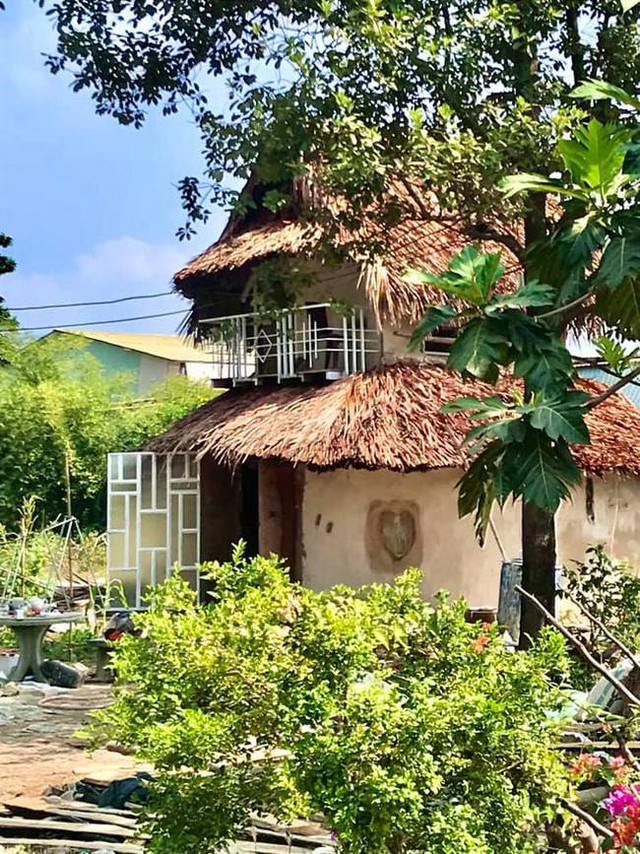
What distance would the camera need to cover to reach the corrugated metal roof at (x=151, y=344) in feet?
74.4

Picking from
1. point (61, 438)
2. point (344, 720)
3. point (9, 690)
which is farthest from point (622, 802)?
point (61, 438)

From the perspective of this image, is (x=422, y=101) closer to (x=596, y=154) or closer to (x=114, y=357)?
(x=596, y=154)

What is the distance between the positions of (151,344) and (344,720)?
76.1 ft

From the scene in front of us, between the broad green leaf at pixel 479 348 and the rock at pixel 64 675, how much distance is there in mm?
6511

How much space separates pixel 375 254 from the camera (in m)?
7.21

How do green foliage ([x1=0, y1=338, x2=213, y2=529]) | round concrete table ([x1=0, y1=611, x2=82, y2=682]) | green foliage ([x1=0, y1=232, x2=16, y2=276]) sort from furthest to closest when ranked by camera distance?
green foliage ([x1=0, y1=338, x2=213, y2=529]) < round concrete table ([x1=0, y1=611, x2=82, y2=682]) < green foliage ([x1=0, y1=232, x2=16, y2=276])

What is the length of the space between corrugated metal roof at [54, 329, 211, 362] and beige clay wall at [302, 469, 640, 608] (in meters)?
12.0

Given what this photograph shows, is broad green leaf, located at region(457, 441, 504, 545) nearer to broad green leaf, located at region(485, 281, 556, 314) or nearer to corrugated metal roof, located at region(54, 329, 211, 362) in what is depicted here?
broad green leaf, located at region(485, 281, 556, 314)

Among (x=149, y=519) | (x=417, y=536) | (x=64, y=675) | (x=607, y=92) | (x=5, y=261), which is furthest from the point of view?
(x=149, y=519)

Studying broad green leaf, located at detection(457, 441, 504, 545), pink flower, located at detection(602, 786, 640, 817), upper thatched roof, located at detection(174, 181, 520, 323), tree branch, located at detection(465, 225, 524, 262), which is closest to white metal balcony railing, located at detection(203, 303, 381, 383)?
upper thatched roof, located at detection(174, 181, 520, 323)

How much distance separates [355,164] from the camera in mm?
6160

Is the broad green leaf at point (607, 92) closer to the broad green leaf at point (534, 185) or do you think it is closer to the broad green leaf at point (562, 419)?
the broad green leaf at point (534, 185)

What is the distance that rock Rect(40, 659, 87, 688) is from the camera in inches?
329

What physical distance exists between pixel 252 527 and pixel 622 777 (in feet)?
31.4
